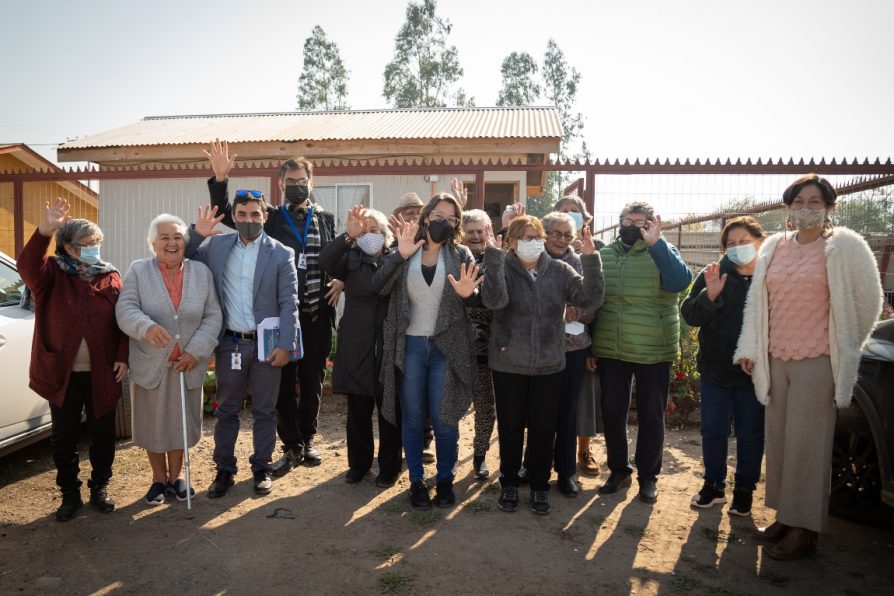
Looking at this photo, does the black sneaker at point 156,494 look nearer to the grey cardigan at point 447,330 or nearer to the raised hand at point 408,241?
the grey cardigan at point 447,330

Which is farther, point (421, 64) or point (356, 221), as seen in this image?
point (421, 64)

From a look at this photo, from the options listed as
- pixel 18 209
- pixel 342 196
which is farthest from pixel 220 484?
pixel 342 196

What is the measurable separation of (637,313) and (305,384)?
2.61m

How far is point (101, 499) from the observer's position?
3963 millimetres

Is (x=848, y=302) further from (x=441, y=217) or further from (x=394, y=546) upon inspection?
(x=394, y=546)

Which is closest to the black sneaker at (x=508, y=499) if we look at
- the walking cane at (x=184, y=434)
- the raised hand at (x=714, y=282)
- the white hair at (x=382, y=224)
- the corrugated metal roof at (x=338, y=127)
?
the raised hand at (x=714, y=282)

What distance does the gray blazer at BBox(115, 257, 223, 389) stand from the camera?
396 cm

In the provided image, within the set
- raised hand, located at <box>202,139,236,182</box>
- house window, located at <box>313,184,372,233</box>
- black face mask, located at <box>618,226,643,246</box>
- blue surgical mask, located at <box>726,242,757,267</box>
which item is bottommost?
blue surgical mask, located at <box>726,242,757,267</box>

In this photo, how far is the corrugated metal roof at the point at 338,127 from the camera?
38.7 feet

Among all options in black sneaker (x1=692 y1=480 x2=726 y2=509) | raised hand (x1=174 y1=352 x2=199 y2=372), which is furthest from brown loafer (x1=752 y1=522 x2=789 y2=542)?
raised hand (x1=174 y1=352 x2=199 y2=372)

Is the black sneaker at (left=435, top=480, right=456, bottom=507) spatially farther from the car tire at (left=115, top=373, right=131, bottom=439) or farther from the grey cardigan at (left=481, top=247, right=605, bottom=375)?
the car tire at (left=115, top=373, right=131, bottom=439)

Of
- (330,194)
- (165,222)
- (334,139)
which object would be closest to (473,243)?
(165,222)

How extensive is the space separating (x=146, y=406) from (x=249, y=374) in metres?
0.67

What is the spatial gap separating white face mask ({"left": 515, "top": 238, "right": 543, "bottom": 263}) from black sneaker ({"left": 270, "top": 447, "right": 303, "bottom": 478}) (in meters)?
2.45
